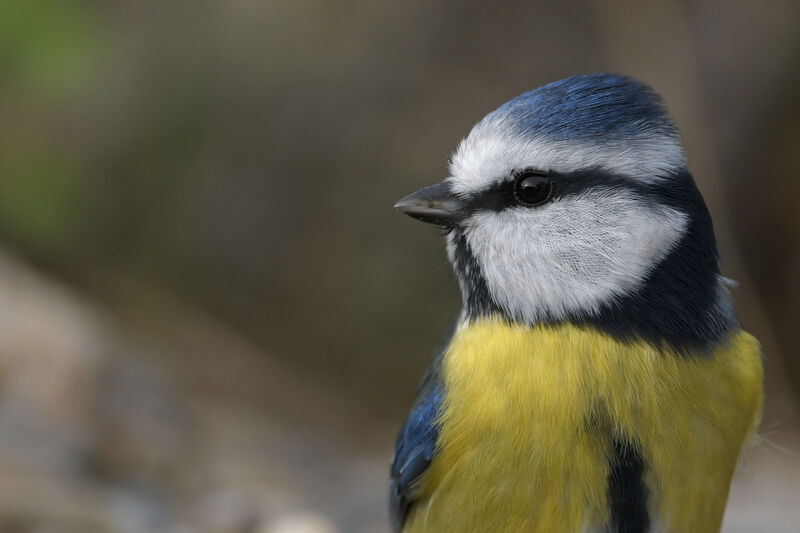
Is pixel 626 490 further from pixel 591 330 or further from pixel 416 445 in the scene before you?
pixel 416 445

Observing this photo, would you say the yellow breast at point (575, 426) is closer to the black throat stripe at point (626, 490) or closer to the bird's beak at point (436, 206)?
the black throat stripe at point (626, 490)

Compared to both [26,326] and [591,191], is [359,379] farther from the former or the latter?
[591,191]

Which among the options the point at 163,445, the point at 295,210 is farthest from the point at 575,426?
the point at 295,210

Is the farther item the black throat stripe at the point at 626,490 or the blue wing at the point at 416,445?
the blue wing at the point at 416,445

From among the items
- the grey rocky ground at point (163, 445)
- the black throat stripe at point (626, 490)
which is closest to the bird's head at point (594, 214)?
the black throat stripe at point (626, 490)

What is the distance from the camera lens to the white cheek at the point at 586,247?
74.4 inches

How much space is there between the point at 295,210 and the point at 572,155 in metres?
3.54

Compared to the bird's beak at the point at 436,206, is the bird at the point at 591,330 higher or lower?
lower

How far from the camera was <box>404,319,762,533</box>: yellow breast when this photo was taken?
1.88 metres

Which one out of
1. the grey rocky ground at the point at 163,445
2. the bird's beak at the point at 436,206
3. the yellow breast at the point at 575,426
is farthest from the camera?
the grey rocky ground at the point at 163,445

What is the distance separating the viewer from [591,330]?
191 cm

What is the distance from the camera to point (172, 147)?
4.49m

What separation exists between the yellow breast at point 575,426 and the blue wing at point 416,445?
83mm

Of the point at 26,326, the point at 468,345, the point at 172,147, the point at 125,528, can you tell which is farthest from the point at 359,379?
the point at 468,345
